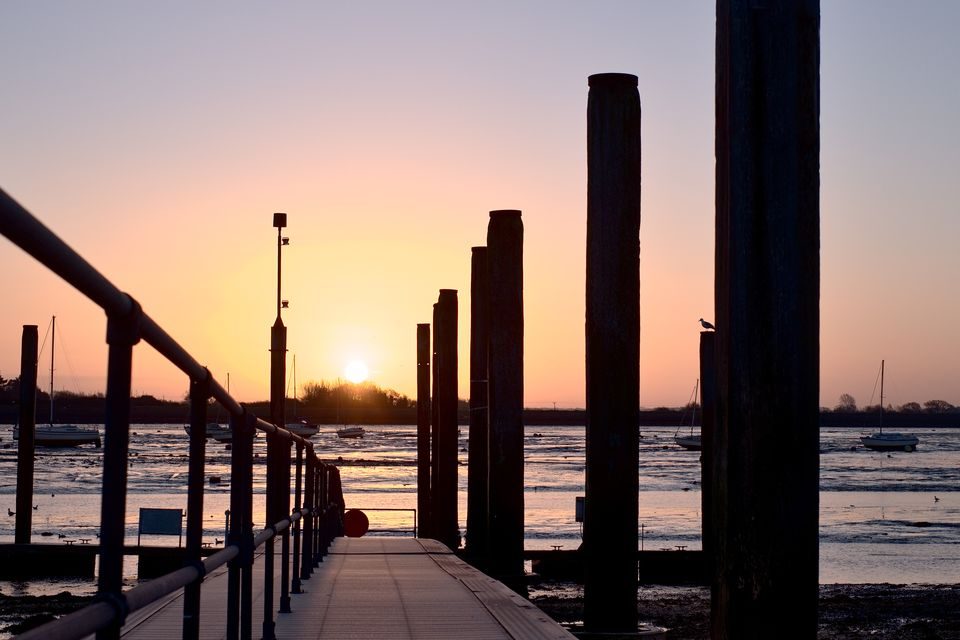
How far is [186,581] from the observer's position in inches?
115

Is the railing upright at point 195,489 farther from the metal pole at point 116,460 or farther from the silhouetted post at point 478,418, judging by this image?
the silhouetted post at point 478,418

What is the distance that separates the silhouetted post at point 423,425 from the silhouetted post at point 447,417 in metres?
4.12

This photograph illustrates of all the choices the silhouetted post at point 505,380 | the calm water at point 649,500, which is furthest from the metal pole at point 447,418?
the silhouetted post at point 505,380

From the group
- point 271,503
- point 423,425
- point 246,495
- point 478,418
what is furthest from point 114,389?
point 423,425

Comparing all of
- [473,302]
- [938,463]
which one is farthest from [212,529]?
[938,463]

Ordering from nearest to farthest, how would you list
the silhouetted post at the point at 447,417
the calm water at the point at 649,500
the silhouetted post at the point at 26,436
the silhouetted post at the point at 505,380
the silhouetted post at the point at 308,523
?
the silhouetted post at the point at 308,523
the silhouetted post at the point at 505,380
the silhouetted post at the point at 447,417
the silhouetted post at the point at 26,436
the calm water at the point at 649,500

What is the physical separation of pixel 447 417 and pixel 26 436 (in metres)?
7.51

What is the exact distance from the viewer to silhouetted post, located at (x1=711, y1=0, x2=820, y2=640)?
4.60 m

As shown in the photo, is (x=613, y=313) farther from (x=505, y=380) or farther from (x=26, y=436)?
(x=26, y=436)

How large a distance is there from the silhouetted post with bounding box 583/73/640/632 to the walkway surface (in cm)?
88

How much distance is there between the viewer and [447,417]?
68.6 feet

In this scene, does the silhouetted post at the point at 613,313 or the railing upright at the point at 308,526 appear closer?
the silhouetted post at the point at 613,313

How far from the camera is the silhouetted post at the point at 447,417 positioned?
20.5m

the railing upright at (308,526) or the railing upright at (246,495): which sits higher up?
the railing upright at (246,495)
